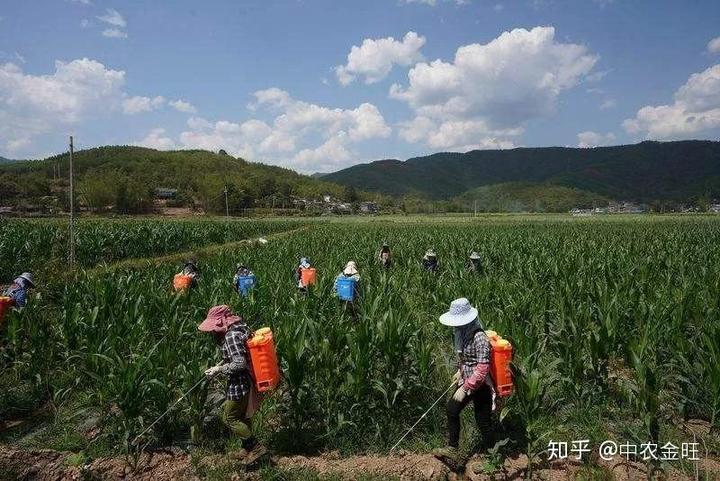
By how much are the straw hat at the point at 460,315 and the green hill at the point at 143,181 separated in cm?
9290

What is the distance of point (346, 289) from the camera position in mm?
9266

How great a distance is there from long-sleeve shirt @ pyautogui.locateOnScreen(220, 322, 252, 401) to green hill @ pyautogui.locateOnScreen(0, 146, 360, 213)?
91338 millimetres

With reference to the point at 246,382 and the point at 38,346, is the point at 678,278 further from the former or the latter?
the point at 38,346

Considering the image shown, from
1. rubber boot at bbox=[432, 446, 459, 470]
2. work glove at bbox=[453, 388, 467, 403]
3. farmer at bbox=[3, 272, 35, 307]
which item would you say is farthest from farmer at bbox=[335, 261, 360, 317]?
farmer at bbox=[3, 272, 35, 307]

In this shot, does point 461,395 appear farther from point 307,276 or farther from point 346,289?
point 307,276

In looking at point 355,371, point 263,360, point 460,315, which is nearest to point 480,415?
point 460,315

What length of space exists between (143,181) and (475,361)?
4945 inches

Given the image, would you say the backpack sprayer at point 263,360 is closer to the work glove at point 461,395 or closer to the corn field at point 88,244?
the work glove at point 461,395

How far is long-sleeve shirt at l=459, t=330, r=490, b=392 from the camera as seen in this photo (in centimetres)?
435

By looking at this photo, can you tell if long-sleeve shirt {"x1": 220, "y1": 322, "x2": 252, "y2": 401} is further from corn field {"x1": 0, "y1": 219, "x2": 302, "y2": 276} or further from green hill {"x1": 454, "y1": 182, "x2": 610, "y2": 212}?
green hill {"x1": 454, "y1": 182, "x2": 610, "y2": 212}

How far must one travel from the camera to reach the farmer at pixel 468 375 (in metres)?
4.39

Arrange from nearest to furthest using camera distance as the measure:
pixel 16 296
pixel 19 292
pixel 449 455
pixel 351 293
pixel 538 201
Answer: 1. pixel 449 455
2. pixel 16 296
3. pixel 19 292
4. pixel 351 293
5. pixel 538 201

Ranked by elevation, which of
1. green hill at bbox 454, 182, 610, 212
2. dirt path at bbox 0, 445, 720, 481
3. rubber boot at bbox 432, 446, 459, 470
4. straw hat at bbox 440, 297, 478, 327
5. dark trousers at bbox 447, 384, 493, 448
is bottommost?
dirt path at bbox 0, 445, 720, 481

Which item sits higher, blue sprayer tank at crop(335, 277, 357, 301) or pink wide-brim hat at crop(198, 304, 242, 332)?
pink wide-brim hat at crop(198, 304, 242, 332)
